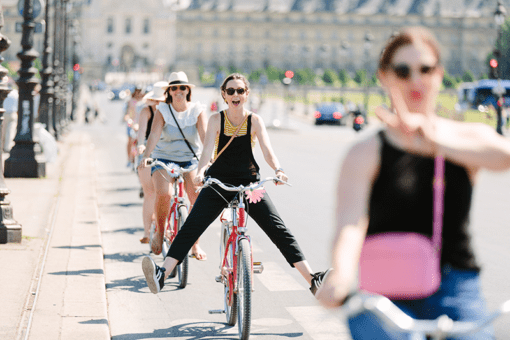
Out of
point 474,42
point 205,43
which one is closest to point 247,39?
point 205,43

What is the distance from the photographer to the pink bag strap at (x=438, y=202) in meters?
2.38

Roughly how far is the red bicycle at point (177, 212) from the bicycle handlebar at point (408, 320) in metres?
4.17

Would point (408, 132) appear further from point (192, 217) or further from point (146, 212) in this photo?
point (146, 212)

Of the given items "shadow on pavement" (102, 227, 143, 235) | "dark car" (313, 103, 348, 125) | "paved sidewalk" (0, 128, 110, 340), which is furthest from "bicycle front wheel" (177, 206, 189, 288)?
"dark car" (313, 103, 348, 125)

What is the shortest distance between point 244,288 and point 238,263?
264 mm

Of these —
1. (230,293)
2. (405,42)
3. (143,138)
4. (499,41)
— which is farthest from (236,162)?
(499,41)

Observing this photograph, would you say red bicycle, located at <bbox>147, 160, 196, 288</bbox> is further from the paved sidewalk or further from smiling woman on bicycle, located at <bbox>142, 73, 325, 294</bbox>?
smiling woman on bicycle, located at <bbox>142, 73, 325, 294</bbox>

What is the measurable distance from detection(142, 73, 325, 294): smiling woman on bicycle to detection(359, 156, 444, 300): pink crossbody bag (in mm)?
2763

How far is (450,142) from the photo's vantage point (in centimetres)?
236

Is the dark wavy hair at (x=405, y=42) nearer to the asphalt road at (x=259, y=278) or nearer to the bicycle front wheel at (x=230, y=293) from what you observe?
the asphalt road at (x=259, y=278)

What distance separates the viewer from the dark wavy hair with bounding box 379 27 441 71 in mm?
2438

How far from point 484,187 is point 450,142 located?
13.5m

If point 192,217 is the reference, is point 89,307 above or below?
below

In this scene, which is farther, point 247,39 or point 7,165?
point 247,39
